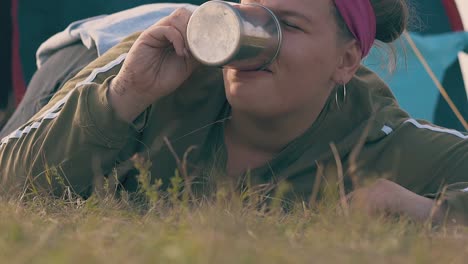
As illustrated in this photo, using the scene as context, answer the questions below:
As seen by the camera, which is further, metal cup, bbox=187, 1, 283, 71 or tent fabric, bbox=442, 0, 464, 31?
tent fabric, bbox=442, 0, 464, 31

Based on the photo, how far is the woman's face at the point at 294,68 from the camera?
2145 millimetres

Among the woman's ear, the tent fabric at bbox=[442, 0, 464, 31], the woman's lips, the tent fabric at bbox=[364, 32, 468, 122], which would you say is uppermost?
the woman's lips

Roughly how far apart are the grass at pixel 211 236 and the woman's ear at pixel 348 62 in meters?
0.49

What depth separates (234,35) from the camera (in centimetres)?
201

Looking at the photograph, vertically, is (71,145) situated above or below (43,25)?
above

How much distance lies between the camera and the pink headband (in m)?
2.31

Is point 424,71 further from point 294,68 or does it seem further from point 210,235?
point 210,235

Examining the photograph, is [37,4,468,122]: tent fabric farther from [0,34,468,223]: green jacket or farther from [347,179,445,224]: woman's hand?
[347,179,445,224]: woman's hand

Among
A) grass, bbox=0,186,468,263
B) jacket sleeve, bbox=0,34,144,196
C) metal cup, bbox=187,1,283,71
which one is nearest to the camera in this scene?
grass, bbox=0,186,468,263

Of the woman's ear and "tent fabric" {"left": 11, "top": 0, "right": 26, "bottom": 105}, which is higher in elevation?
the woman's ear

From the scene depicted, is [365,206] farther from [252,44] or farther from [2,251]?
[2,251]

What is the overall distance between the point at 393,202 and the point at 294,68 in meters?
0.38

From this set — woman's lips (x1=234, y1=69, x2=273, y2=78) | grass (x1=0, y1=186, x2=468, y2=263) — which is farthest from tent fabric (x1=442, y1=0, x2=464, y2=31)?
grass (x1=0, y1=186, x2=468, y2=263)

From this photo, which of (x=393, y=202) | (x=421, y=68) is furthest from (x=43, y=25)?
(x=393, y=202)
